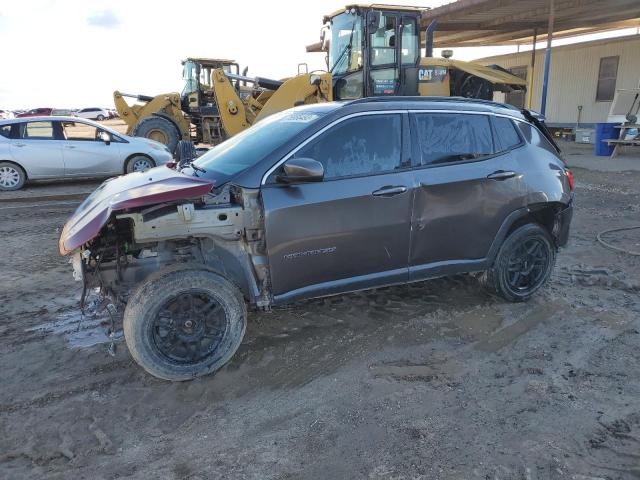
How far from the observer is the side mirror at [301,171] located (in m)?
3.29

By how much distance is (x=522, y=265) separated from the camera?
4465mm

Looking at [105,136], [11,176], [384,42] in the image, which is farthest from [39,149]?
[384,42]

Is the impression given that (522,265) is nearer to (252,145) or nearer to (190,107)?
(252,145)

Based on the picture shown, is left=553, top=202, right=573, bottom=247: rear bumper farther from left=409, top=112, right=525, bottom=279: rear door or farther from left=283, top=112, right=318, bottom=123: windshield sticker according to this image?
left=283, top=112, right=318, bottom=123: windshield sticker

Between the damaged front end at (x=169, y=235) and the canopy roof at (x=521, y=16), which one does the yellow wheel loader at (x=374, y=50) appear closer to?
the canopy roof at (x=521, y=16)

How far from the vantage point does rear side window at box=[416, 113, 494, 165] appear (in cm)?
394

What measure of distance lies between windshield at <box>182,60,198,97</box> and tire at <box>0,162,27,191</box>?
260 inches

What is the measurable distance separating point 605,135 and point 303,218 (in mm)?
15029

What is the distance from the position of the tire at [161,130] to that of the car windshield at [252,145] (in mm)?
11039

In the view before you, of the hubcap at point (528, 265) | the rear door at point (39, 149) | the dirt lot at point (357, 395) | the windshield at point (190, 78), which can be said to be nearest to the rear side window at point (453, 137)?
the hubcap at point (528, 265)

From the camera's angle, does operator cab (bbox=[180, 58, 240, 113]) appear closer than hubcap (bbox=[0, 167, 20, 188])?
No

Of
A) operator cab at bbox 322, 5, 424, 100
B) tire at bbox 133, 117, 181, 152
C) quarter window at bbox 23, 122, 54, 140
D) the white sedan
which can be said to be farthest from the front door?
tire at bbox 133, 117, 181, 152

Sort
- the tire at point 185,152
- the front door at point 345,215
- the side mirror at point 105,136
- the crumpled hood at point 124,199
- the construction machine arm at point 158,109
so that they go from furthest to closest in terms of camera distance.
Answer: the construction machine arm at point 158,109, the side mirror at point 105,136, the tire at point 185,152, the front door at point 345,215, the crumpled hood at point 124,199

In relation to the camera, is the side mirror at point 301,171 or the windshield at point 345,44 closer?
the side mirror at point 301,171
